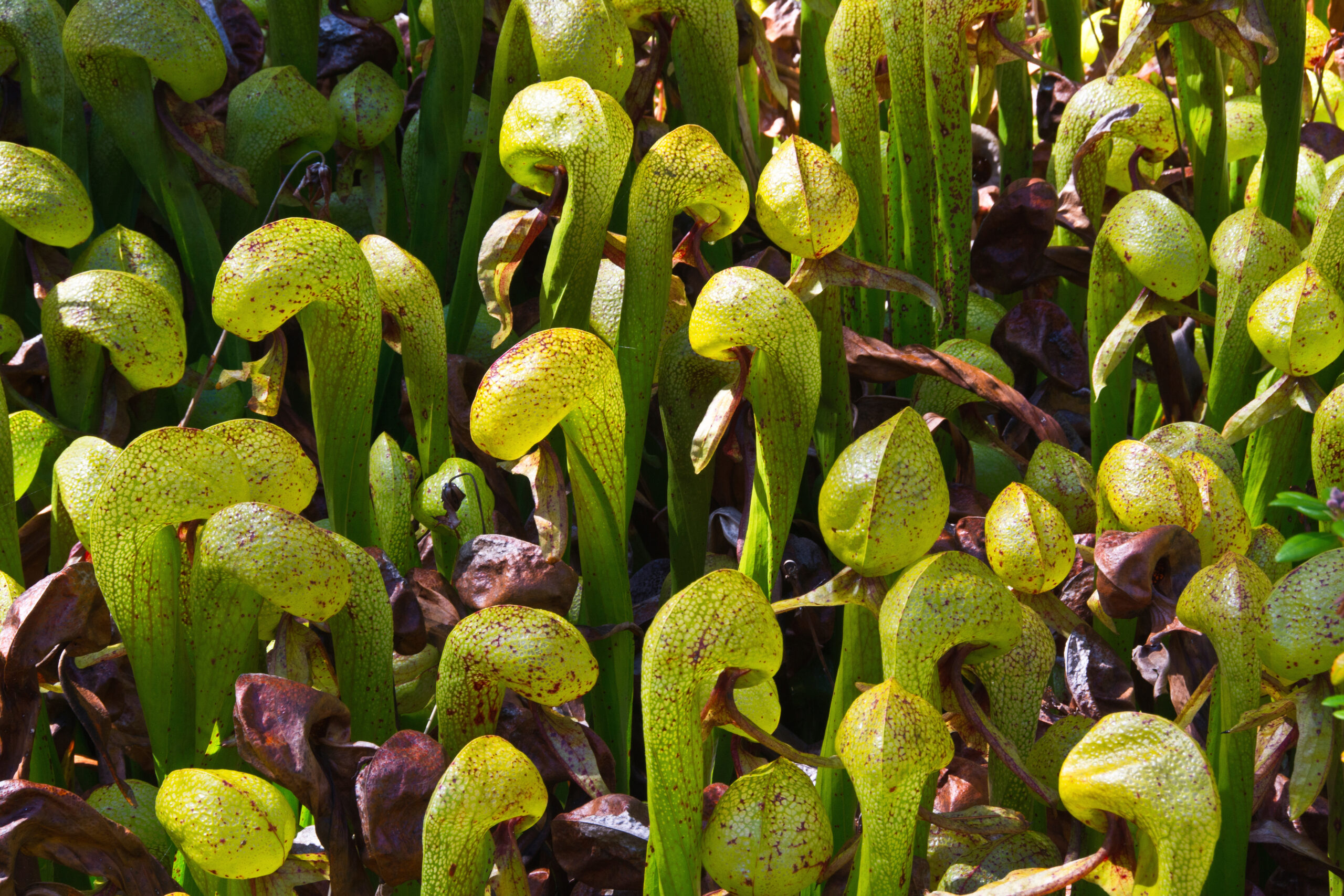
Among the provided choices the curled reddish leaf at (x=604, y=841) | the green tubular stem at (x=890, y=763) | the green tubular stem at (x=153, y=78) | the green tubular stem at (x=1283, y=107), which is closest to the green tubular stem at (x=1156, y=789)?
the green tubular stem at (x=890, y=763)

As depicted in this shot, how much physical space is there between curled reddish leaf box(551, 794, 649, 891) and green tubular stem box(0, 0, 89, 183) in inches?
24.8

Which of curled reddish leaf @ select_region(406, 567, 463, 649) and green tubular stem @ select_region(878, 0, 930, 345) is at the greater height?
green tubular stem @ select_region(878, 0, 930, 345)

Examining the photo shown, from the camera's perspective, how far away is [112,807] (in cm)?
57

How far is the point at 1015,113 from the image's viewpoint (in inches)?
37.4

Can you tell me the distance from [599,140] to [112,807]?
40 cm

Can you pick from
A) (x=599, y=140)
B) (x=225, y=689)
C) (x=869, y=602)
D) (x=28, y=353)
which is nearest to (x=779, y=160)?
(x=599, y=140)

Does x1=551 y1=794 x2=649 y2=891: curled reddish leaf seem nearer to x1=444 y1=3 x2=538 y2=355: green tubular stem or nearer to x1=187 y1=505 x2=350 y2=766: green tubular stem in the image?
x1=187 y1=505 x2=350 y2=766: green tubular stem

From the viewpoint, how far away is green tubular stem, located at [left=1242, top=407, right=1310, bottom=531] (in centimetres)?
66

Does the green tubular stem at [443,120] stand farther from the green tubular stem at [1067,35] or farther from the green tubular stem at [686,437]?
the green tubular stem at [1067,35]

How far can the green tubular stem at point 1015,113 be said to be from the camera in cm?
92

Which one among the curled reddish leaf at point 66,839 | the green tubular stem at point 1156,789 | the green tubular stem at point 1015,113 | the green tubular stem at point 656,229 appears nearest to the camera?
the green tubular stem at point 1156,789

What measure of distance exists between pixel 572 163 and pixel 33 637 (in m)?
0.34

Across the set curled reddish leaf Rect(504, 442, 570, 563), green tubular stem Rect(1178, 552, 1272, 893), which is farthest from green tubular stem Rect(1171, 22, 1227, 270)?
curled reddish leaf Rect(504, 442, 570, 563)

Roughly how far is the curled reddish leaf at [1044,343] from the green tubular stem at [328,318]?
16.2 inches
